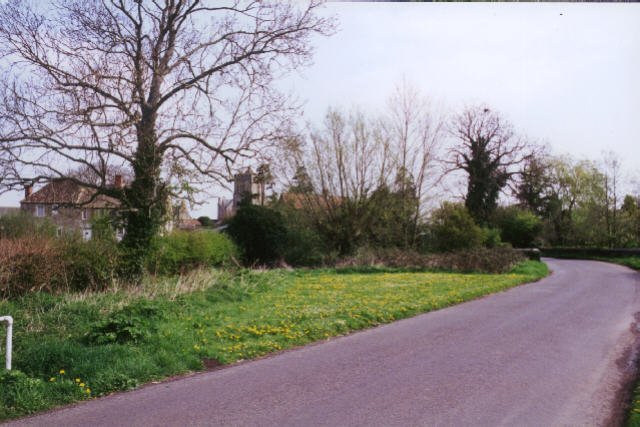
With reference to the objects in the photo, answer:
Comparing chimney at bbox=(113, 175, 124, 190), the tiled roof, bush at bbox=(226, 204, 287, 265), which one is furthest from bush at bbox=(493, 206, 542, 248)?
chimney at bbox=(113, 175, 124, 190)

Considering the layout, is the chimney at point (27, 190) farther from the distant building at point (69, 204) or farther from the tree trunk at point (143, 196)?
the tree trunk at point (143, 196)

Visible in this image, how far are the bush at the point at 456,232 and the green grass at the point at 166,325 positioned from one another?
11336 millimetres

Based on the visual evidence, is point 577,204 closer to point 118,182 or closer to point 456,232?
point 456,232

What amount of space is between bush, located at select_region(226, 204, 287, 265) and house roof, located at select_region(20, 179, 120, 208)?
878 cm

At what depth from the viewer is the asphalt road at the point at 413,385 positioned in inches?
173

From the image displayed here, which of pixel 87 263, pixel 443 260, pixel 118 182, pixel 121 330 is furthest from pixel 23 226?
pixel 443 260

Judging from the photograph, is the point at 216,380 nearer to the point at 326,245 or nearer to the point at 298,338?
the point at 298,338

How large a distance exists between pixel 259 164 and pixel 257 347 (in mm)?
7132

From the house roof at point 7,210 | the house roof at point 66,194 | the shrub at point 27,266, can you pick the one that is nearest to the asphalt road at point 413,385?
the shrub at point 27,266

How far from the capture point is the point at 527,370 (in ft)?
19.4

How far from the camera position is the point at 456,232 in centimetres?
2473

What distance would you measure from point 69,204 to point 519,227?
34.6m

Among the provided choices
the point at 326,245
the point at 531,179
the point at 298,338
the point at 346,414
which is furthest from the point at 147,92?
the point at 531,179

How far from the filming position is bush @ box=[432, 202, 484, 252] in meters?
24.8
